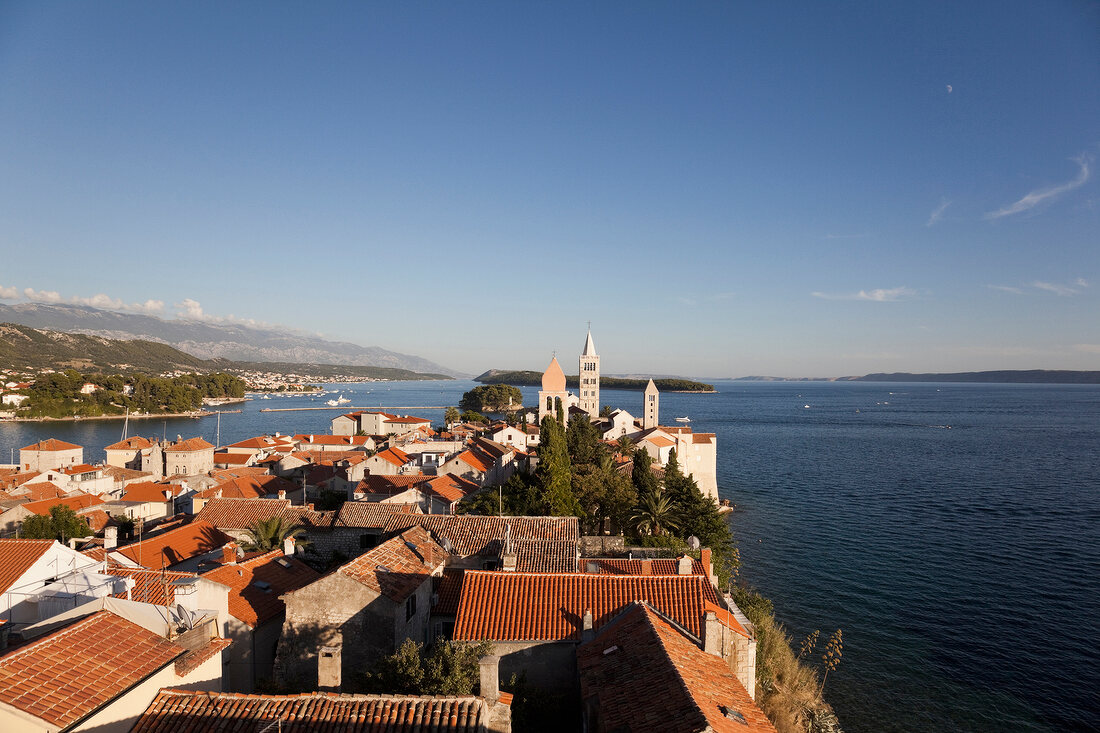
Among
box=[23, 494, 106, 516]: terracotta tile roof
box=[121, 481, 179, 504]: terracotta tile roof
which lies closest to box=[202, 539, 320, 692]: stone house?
box=[23, 494, 106, 516]: terracotta tile roof

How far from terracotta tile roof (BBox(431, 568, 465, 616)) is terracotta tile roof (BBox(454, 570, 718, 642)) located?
4.69 ft

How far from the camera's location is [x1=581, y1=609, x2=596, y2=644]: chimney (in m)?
11.9

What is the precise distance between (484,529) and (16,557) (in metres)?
11.8

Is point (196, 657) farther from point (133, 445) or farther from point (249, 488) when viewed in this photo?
point (133, 445)

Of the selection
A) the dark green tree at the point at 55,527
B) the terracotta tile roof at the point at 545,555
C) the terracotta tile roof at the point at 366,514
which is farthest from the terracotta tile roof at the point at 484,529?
the dark green tree at the point at 55,527

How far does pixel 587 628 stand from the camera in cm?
1209

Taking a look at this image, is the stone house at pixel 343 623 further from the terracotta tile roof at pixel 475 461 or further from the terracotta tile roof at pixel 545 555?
the terracotta tile roof at pixel 475 461

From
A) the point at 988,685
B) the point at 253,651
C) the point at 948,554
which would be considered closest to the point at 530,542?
the point at 253,651

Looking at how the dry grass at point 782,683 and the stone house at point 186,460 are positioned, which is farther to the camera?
the stone house at point 186,460

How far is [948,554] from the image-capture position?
35094mm

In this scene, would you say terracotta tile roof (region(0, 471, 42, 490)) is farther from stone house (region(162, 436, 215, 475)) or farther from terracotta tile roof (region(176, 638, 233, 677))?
terracotta tile roof (region(176, 638, 233, 677))

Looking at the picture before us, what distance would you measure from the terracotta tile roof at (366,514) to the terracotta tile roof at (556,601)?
8833mm

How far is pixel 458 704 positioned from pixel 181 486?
3727cm

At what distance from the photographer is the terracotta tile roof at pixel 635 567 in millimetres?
15711
